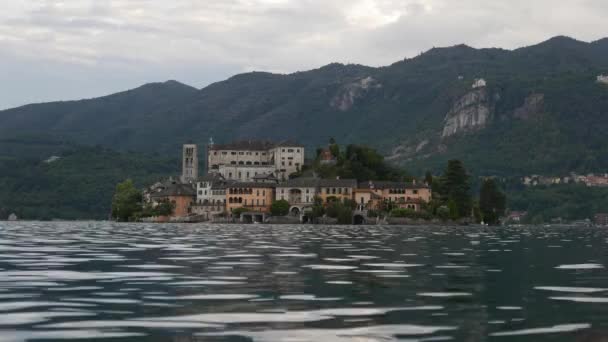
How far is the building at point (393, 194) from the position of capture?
173000 millimetres

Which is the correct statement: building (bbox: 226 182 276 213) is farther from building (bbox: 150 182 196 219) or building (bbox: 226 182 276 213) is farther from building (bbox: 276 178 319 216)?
building (bbox: 150 182 196 219)

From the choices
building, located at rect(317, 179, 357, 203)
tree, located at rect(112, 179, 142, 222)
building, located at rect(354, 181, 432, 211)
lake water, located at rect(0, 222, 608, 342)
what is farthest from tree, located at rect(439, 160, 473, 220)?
lake water, located at rect(0, 222, 608, 342)

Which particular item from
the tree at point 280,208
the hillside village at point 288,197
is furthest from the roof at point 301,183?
the tree at point 280,208

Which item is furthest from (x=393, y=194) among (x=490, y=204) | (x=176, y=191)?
(x=176, y=191)

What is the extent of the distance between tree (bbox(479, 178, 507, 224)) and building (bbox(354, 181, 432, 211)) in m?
11.3

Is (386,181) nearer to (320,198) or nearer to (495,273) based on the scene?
(320,198)

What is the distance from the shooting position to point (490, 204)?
601 feet

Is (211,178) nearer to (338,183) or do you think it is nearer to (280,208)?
(280,208)

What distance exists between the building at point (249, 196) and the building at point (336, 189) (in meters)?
11.5

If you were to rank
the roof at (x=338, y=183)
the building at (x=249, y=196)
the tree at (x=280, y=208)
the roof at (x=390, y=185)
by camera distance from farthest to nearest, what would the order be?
1. the building at (x=249, y=196)
2. the roof at (x=390, y=185)
3. the roof at (x=338, y=183)
4. the tree at (x=280, y=208)

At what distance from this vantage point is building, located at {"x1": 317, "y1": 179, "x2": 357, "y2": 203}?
569 feet

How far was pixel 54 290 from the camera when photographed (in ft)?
81.6

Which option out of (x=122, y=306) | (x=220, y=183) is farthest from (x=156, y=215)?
(x=122, y=306)

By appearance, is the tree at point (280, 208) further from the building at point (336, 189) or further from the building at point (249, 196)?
the building at point (249, 196)
